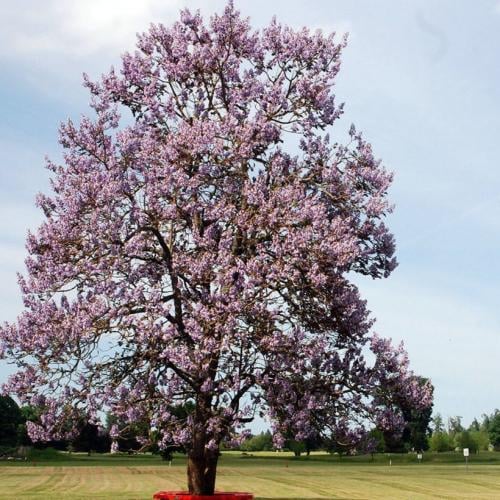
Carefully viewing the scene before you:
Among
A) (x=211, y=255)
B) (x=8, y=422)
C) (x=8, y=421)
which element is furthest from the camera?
(x=8, y=421)

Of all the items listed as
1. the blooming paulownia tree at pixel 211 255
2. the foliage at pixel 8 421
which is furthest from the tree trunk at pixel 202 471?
the foliage at pixel 8 421

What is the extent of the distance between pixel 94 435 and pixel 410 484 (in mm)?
93214

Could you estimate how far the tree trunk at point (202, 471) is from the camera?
28578 millimetres

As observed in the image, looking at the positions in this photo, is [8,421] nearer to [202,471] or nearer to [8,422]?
[8,422]

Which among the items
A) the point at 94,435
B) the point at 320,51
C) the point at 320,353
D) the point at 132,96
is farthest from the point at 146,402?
the point at 94,435

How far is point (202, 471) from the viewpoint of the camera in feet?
94.3

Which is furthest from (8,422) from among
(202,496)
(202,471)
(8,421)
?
(202,496)

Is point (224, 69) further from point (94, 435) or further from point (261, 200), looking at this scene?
point (94, 435)

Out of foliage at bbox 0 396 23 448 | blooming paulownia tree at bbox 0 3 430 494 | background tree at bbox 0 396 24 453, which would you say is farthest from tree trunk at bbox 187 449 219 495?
background tree at bbox 0 396 24 453

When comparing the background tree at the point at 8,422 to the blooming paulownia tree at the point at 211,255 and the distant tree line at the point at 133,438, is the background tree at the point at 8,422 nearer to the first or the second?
the distant tree line at the point at 133,438

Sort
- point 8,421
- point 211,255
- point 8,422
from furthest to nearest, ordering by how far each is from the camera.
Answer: point 8,421 → point 8,422 → point 211,255

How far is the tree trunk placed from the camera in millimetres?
28578

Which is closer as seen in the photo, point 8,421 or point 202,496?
point 202,496

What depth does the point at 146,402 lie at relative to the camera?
87.7 ft
